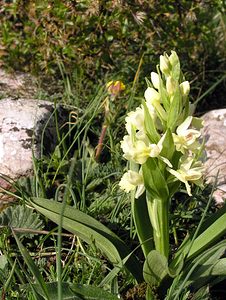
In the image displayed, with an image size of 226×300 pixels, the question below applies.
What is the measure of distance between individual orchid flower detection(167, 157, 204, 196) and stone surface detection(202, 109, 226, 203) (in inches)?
31.7

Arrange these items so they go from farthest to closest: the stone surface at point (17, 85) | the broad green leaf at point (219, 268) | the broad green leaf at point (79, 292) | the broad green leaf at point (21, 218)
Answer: the stone surface at point (17, 85) < the broad green leaf at point (21, 218) < the broad green leaf at point (219, 268) < the broad green leaf at point (79, 292)

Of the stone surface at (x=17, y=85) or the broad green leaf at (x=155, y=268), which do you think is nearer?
the broad green leaf at (x=155, y=268)

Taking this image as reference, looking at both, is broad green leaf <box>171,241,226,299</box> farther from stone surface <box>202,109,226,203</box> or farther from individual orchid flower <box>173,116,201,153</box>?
stone surface <box>202,109,226,203</box>

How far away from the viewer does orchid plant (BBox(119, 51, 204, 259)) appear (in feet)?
5.85

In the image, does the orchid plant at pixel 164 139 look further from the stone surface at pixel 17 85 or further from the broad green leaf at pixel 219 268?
the stone surface at pixel 17 85

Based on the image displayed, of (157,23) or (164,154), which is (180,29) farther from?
(164,154)

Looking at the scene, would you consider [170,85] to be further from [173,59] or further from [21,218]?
[21,218]

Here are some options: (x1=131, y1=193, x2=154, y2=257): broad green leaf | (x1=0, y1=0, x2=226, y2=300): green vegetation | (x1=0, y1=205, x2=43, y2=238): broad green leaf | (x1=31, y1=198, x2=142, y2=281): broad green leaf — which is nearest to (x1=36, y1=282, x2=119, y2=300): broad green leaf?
(x1=0, y1=0, x2=226, y2=300): green vegetation

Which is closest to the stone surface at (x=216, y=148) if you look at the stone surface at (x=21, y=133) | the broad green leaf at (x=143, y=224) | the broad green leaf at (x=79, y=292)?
the broad green leaf at (x=143, y=224)

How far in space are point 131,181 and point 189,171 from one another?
6.7 inches

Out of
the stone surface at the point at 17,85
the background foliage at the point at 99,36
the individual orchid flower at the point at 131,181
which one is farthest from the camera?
the stone surface at the point at 17,85

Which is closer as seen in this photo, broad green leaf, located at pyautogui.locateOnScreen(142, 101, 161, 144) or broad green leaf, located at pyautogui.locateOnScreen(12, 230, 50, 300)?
broad green leaf, located at pyautogui.locateOnScreen(12, 230, 50, 300)

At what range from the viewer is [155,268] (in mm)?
1955

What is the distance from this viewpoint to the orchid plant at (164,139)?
5.85 feet
